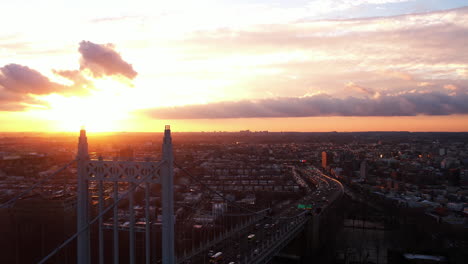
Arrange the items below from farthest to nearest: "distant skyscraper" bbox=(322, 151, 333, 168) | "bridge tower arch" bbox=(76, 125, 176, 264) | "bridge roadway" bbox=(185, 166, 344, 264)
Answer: "distant skyscraper" bbox=(322, 151, 333, 168)
"bridge roadway" bbox=(185, 166, 344, 264)
"bridge tower arch" bbox=(76, 125, 176, 264)

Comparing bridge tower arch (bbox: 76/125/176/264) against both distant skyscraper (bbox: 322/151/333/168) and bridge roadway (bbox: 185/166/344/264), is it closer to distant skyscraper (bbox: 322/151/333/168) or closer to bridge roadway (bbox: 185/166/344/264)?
bridge roadway (bbox: 185/166/344/264)

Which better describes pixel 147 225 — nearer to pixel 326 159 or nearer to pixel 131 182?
pixel 131 182

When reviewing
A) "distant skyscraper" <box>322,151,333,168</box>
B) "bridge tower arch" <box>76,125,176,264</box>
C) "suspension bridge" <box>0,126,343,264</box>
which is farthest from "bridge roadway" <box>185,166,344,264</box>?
"distant skyscraper" <box>322,151,333,168</box>

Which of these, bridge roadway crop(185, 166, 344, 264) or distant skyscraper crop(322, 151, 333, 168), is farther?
distant skyscraper crop(322, 151, 333, 168)

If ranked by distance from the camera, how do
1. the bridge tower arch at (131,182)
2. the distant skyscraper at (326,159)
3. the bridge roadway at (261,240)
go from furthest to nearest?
the distant skyscraper at (326,159) < the bridge roadway at (261,240) < the bridge tower arch at (131,182)

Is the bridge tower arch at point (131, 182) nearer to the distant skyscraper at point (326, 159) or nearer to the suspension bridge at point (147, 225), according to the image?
the suspension bridge at point (147, 225)

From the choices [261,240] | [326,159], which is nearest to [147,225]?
[261,240]

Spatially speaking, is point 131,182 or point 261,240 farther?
point 261,240

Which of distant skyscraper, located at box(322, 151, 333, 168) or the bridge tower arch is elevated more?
the bridge tower arch

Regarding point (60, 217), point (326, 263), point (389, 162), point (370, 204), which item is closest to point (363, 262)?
point (326, 263)

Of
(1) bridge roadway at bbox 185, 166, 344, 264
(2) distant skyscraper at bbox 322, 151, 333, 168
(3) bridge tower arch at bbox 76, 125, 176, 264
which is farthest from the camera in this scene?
(2) distant skyscraper at bbox 322, 151, 333, 168

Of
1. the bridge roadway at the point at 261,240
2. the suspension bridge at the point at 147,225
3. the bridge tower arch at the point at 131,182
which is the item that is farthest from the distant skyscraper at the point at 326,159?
the bridge tower arch at the point at 131,182

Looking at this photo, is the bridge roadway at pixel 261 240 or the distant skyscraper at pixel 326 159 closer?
the bridge roadway at pixel 261 240

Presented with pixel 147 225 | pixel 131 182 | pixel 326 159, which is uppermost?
pixel 131 182
